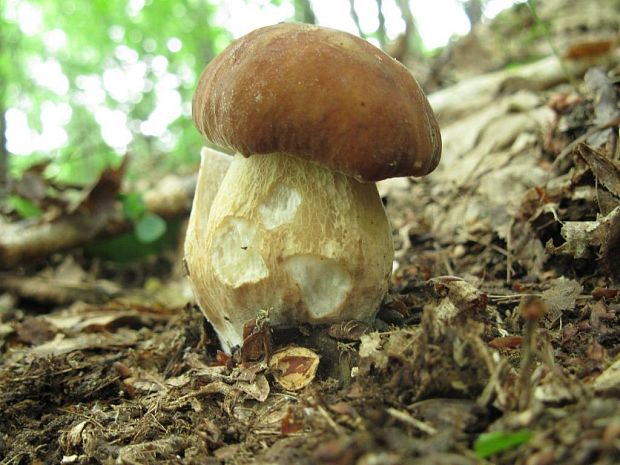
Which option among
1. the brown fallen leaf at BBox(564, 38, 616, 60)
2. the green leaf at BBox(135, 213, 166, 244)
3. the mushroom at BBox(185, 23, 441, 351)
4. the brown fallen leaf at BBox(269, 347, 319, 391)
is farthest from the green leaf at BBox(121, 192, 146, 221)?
the brown fallen leaf at BBox(564, 38, 616, 60)

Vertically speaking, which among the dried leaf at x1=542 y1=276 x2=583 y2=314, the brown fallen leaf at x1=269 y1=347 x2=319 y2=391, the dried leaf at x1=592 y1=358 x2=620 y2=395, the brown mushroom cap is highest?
the brown mushroom cap

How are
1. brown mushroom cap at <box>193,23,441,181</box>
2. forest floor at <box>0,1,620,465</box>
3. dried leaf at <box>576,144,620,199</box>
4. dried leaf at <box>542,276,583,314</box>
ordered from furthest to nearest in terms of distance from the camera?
1. dried leaf at <box>576,144,620,199</box>
2. dried leaf at <box>542,276,583,314</box>
3. brown mushroom cap at <box>193,23,441,181</box>
4. forest floor at <box>0,1,620,465</box>

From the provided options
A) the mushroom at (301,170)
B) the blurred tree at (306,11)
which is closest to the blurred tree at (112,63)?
the blurred tree at (306,11)

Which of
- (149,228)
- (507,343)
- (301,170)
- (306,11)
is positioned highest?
(306,11)

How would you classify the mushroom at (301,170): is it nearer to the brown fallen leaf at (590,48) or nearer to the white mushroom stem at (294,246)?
the white mushroom stem at (294,246)

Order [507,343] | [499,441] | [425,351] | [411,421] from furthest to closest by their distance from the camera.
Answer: [507,343], [425,351], [411,421], [499,441]

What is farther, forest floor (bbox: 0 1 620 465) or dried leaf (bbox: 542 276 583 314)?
dried leaf (bbox: 542 276 583 314)

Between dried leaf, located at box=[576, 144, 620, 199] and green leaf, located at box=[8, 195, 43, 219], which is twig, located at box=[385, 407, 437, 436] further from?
green leaf, located at box=[8, 195, 43, 219]

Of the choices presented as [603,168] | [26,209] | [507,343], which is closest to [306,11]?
[26,209]

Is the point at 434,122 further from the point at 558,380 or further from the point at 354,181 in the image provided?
the point at 558,380

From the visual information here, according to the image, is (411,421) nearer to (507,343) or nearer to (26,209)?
(507,343)
